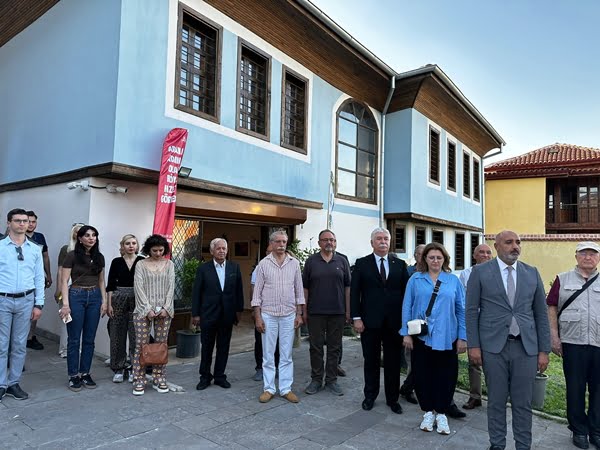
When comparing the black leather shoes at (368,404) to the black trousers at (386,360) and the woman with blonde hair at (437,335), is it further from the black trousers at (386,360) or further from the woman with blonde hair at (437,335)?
the woman with blonde hair at (437,335)

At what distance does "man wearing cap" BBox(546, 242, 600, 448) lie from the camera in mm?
3791

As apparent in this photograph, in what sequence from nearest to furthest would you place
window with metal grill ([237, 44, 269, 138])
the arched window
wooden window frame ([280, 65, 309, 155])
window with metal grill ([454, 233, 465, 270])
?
Result: window with metal grill ([237, 44, 269, 138]), wooden window frame ([280, 65, 309, 155]), the arched window, window with metal grill ([454, 233, 465, 270])

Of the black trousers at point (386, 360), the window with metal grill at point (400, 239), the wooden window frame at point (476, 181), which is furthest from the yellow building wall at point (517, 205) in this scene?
the black trousers at point (386, 360)

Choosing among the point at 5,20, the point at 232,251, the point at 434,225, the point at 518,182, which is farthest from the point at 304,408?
the point at 518,182

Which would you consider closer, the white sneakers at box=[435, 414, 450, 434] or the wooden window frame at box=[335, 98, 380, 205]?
the white sneakers at box=[435, 414, 450, 434]

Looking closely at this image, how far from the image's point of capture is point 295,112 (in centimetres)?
948

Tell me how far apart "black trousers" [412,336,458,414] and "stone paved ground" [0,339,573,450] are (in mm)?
278

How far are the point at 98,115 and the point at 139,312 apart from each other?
3250 mm

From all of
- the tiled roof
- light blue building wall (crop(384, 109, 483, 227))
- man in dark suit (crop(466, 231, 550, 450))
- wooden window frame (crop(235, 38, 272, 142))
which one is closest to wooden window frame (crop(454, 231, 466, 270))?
light blue building wall (crop(384, 109, 483, 227))

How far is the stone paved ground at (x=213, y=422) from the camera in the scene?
11.9ft

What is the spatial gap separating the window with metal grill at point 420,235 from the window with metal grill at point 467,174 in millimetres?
3653

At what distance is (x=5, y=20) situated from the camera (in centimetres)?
860

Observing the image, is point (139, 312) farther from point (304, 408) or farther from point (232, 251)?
point (232, 251)

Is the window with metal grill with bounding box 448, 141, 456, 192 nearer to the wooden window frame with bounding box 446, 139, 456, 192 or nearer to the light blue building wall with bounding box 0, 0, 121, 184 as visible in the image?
the wooden window frame with bounding box 446, 139, 456, 192
